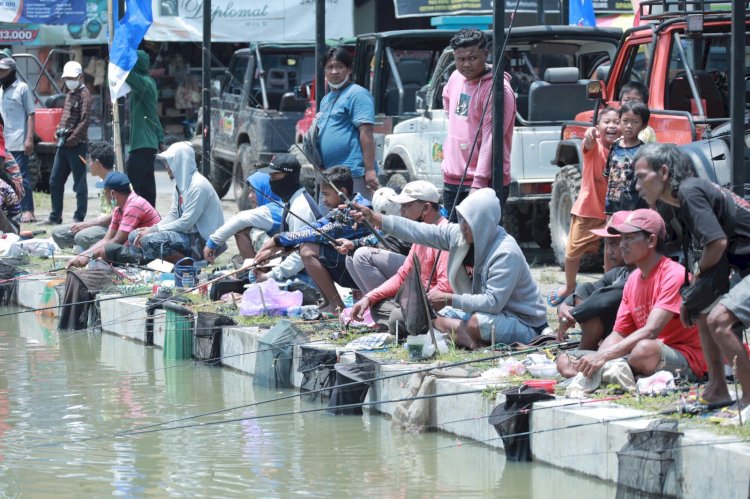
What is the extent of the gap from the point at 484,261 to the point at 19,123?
10696mm

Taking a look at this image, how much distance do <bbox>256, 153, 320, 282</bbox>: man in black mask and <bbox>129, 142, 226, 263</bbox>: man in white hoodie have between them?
26.5 inches

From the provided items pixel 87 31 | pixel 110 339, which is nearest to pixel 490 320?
pixel 110 339

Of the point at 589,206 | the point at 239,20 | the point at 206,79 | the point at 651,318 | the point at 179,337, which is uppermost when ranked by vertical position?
the point at 239,20

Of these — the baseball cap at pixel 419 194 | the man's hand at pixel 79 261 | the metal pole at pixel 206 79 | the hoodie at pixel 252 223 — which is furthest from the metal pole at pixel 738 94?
→ the metal pole at pixel 206 79

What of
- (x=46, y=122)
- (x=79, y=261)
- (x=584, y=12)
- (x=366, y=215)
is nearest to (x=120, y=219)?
(x=79, y=261)

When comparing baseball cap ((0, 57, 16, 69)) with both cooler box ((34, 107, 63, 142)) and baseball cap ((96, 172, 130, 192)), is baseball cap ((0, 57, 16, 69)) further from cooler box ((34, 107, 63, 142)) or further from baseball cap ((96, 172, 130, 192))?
baseball cap ((96, 172, 130, 192))

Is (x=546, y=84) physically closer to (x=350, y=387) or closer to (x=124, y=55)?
(x=124, y=55)

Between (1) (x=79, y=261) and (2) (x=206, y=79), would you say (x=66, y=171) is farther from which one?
(1) (x=79, y=261)

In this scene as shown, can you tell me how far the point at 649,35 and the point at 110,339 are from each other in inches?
195

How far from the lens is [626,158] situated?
8734 mm

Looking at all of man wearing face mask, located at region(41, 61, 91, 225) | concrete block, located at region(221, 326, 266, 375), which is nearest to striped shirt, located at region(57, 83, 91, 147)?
man wearing face mask, located at region(41, 61, 91, 225)

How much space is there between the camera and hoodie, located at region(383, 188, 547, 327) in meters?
7.70

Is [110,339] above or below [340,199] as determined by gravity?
below

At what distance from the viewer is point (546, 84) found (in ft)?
43.4
